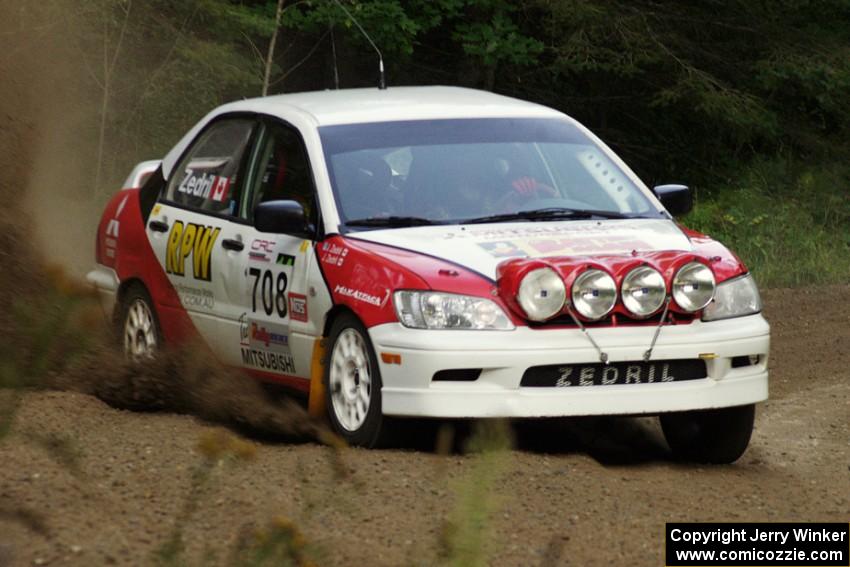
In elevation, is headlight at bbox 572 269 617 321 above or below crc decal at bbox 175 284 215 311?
above

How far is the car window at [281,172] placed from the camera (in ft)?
27.7

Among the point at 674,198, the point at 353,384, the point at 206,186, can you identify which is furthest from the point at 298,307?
the point at 674,198

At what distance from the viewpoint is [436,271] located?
23.9 feet

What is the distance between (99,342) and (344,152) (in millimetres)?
1761

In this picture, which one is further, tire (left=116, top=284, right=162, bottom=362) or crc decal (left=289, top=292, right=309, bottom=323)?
tire (left=116, top=284, right=162, bottom=362)

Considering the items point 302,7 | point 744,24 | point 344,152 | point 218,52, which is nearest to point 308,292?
point 344,152

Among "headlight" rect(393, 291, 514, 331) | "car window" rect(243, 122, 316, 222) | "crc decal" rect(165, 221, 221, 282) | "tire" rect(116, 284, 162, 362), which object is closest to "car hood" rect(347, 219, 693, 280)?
"headlight" rect(393, 291, 514, 331)

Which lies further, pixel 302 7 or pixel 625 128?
pixel 625 128

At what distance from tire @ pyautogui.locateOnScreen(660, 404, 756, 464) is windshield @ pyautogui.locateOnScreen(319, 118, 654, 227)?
1.03 metres

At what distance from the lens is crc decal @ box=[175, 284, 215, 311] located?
8898 mm

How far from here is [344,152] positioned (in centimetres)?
840

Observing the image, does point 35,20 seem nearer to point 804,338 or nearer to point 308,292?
point 804,338

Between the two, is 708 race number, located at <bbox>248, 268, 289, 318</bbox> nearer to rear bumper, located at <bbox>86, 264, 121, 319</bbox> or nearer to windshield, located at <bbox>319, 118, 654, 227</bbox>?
windshield, located at <bbox>319, 118, 654, 227</bbox>

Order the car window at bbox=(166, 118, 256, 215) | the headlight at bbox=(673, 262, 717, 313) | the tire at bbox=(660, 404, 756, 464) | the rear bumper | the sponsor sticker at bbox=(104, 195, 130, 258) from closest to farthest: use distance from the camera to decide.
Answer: the headlight at bbox=(673, 262, 717, 313) < the tire at bbox=(660, 404, 756, 464) < the car window at bbox=(166, 118, 256, 215) < the rear bumper < the sponsor sticker at bbox=(104, 195, 130, 258)
